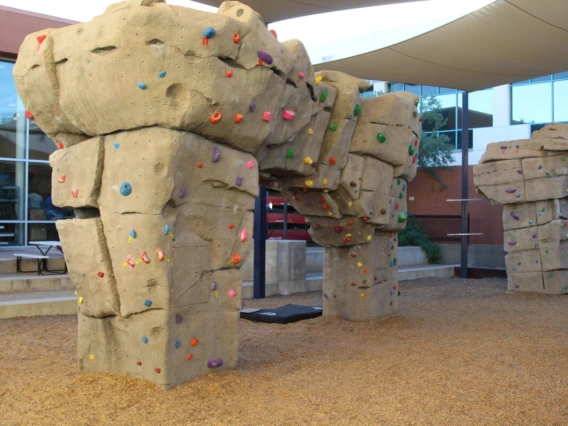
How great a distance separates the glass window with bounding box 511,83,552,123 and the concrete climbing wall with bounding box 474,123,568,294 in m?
8.98

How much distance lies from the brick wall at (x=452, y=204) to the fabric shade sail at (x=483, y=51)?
412cm

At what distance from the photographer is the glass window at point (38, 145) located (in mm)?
15375

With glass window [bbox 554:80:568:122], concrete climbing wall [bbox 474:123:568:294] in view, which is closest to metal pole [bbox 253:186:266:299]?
concrete climbing wall [bbox 474:123:568:294]

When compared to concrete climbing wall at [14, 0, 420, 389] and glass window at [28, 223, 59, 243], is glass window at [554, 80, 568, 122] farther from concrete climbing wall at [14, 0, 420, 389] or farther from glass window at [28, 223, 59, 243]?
concrete climbing wall at [14, 0, 420, 389]

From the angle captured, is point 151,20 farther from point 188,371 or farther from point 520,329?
point 520,329

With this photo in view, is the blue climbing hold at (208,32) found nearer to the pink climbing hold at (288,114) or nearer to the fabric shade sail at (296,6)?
the pink climbing hold at (288,114)

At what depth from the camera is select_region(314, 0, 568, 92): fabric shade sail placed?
32.4 feet

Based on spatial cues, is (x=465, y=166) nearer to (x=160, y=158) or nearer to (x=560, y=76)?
(x=560, y=76)

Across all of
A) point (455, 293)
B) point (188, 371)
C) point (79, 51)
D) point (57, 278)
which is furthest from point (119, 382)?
point (455, 293)

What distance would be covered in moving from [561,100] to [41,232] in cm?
1635

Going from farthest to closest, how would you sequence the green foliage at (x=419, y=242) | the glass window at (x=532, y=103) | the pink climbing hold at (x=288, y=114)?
the glass window at (x=532, y=103) → the green foliage at (x=419, y=242) → the pink climbing hold at (x=288, y=114)

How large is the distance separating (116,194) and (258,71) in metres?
1.55

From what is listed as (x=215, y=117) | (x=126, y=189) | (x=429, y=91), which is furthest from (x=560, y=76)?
(x=126, y=189)

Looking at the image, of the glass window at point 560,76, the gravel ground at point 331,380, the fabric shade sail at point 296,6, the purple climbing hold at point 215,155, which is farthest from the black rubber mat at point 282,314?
the glass window at point 560,76
